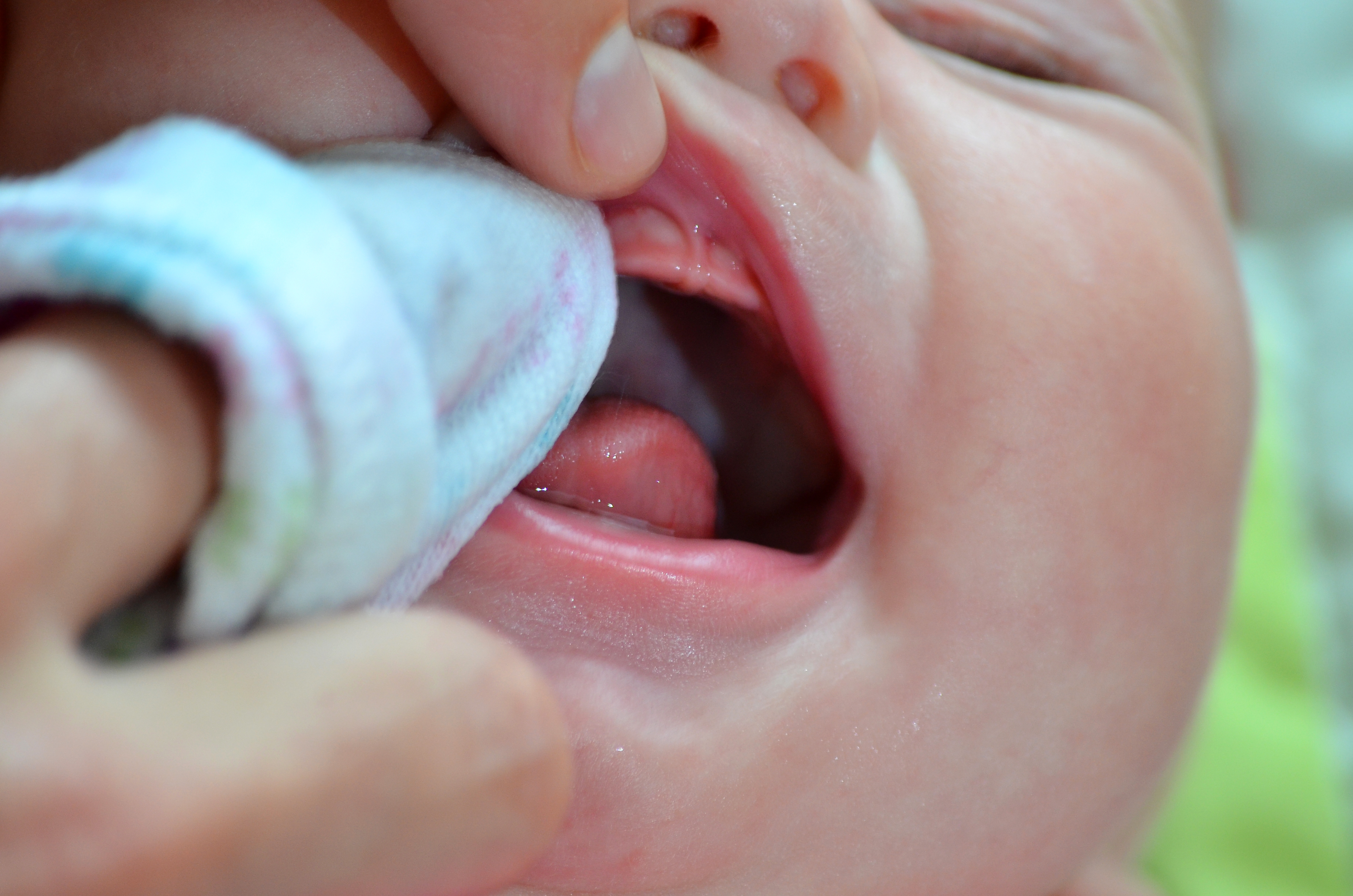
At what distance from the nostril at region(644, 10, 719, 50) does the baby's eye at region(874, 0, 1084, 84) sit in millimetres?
244

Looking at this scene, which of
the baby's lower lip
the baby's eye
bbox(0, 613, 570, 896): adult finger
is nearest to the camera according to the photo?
bbox(0, 613, 570, 896): adult finger

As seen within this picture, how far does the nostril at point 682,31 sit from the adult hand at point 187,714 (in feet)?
1.05

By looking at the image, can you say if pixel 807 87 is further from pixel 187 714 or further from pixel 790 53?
pixel 187 714

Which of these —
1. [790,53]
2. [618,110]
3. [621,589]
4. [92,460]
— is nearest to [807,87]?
[790,53]

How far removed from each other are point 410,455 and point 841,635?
32 centimetres

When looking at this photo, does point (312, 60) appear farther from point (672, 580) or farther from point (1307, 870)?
point (1307, 870)

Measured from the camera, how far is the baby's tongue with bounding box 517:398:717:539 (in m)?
0.66

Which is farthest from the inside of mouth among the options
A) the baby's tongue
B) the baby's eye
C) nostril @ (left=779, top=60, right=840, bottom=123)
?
the baby's eye

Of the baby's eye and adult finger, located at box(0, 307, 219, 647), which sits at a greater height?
adult finger, located at box(0, 307, 219, 647)

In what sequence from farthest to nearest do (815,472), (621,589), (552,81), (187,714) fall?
(815,472)
(621,589)
(552,81)
(187,714)

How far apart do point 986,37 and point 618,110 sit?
1.48 feet

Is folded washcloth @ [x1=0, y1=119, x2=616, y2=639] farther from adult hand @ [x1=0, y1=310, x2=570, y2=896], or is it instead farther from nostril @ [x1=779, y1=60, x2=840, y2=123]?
nostril @ [x1=779, y1=60, x2=840, y2=123]

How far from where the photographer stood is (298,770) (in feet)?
0.99

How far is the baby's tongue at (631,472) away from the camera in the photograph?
0.66 metres
